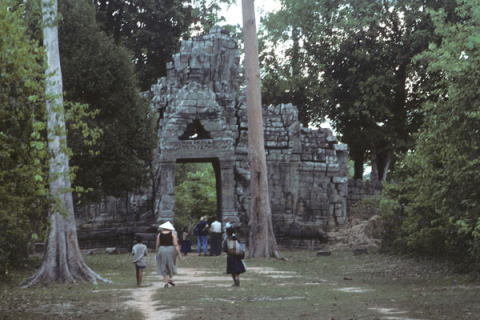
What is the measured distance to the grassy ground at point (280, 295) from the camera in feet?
37.0

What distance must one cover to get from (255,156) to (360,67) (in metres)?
15.6

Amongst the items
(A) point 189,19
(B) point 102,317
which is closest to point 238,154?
(A) point 189,19

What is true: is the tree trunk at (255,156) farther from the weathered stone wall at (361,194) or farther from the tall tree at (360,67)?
the tall tree at (360,67)

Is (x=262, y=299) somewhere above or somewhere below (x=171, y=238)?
below

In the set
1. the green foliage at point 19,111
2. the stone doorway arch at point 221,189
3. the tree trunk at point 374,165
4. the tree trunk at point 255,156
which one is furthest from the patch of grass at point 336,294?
the tree trunk at point 374,165

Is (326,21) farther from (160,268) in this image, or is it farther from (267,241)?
(160,268)

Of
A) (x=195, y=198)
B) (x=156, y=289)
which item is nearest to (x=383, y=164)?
(x=195, y=198)

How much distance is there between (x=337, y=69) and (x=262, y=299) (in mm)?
28308

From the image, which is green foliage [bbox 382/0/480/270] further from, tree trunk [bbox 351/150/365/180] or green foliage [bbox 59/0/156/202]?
tree trunk [bbox 351/150/365/180]

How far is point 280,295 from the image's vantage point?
13883 mm

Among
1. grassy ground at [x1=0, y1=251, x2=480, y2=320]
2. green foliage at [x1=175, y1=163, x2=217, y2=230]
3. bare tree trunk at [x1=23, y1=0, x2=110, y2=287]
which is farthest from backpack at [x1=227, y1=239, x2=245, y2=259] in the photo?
green foliage at [x1=175, y1=163, x2=217, y2=230]

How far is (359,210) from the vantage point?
36125 mm

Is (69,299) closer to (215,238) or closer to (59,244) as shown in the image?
(59,244)

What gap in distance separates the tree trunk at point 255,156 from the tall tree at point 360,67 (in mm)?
12908
